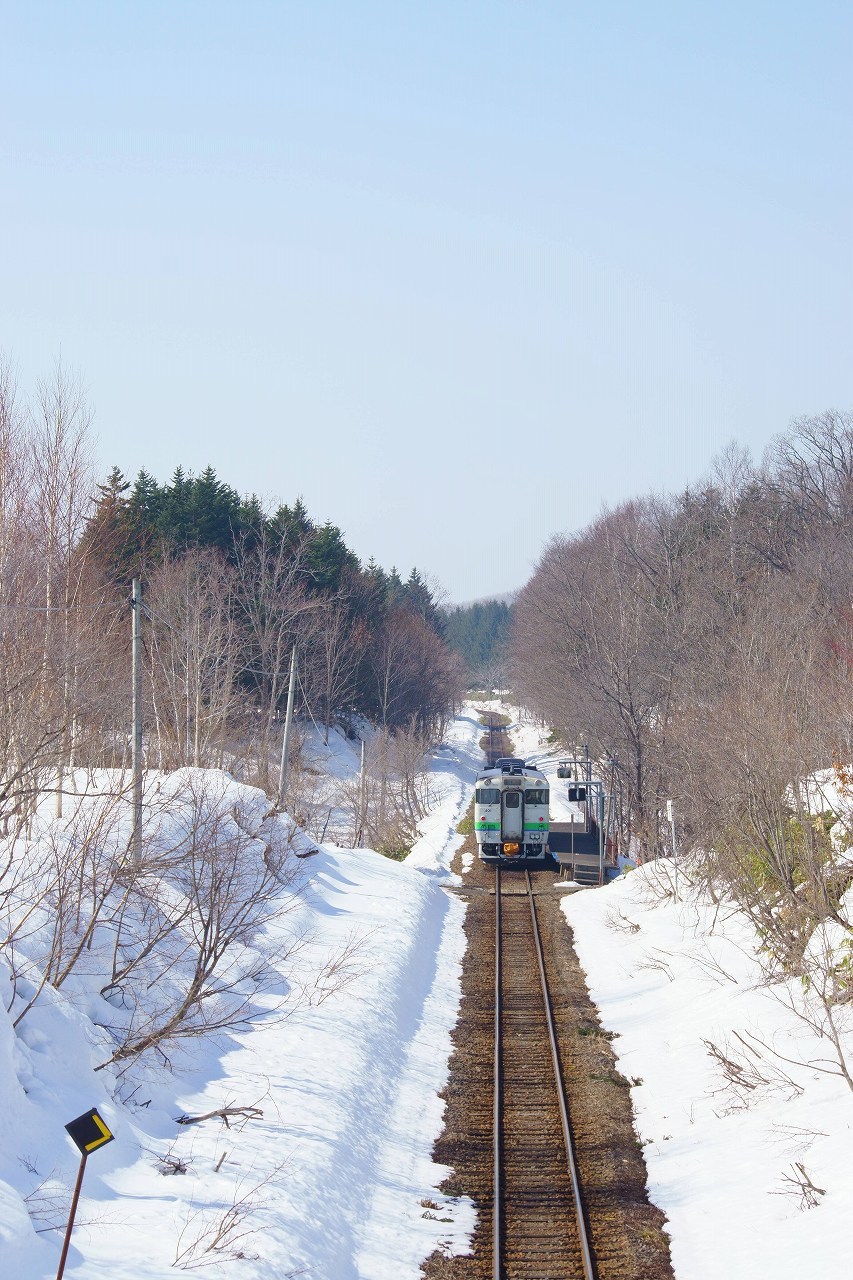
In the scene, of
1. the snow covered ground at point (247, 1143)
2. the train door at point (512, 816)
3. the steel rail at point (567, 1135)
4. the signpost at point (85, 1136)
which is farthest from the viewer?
→ the train door at point (512, 816)

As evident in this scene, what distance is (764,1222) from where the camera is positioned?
9914 millimetres

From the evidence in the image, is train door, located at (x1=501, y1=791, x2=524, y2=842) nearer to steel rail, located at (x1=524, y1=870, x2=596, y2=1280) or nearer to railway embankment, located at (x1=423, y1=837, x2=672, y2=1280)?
steel rail, located at (x1=524, y1=870, x2=596, y2=1280)

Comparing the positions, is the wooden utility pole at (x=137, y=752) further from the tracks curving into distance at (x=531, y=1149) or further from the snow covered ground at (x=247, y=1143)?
the tracks curving into distance at (x=531, y=1149)

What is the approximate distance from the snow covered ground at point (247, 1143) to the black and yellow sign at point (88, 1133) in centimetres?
118

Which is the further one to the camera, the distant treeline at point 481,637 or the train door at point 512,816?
the distant treeline at point 481,637

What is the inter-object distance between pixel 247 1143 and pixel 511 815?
70.6 feet

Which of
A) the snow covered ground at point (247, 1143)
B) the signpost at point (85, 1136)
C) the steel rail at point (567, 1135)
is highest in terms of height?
the signpost at point (85, 1136)

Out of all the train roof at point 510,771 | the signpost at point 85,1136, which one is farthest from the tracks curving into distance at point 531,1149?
the train roof at point 510,771

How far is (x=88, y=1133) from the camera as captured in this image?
21.6 ft

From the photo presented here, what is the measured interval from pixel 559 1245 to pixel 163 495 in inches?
1886

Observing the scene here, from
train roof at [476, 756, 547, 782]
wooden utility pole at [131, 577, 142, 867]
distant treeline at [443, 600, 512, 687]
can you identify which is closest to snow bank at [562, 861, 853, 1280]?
wooden utility pole at [131, 577, 142, 867]

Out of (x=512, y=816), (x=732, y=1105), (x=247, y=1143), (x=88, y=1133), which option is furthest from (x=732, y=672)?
(x=88, y=1133)

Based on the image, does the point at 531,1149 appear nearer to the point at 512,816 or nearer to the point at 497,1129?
the point at 497,1129

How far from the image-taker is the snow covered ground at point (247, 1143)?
838 cm
